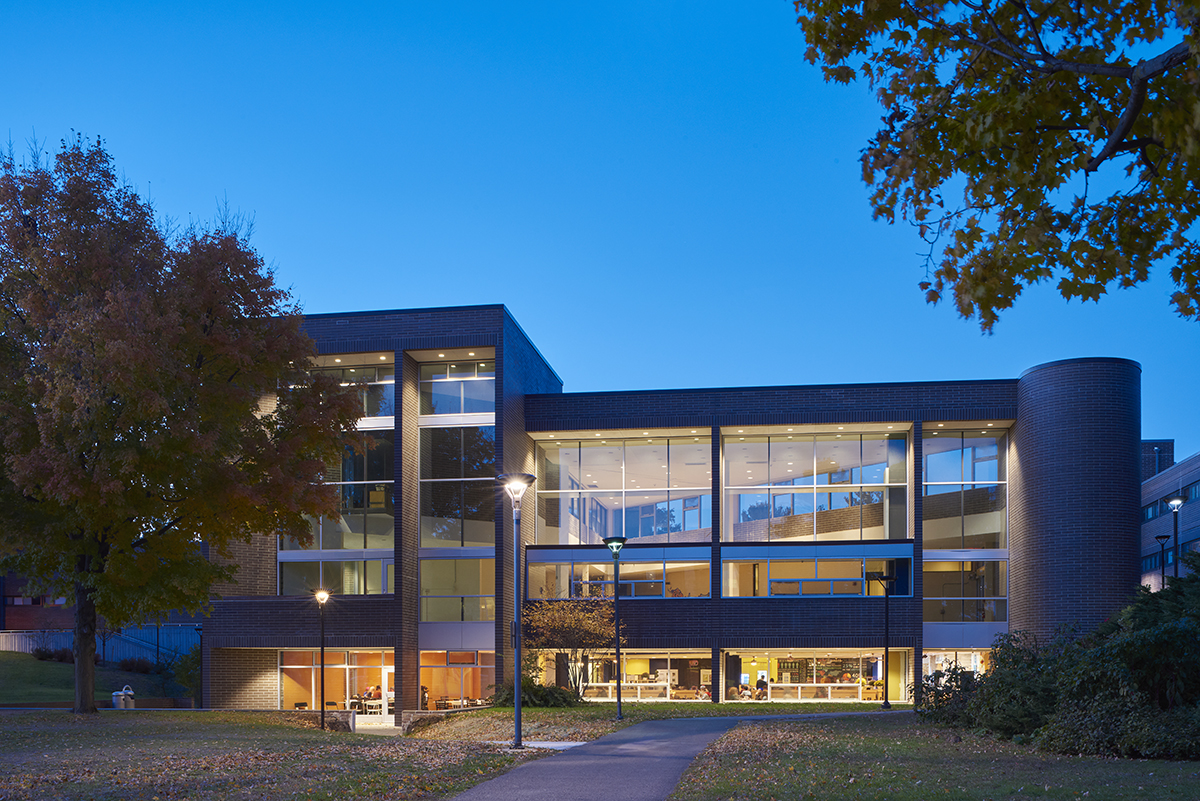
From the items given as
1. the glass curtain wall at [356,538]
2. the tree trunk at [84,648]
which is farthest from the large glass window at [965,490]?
the tree trunk at [84,648]

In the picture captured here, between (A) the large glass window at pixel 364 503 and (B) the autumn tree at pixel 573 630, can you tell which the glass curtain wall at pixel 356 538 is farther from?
(B) the autumn tree at pixel 573 630

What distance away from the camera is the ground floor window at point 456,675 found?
34844 mm

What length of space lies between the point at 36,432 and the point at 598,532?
846 inches

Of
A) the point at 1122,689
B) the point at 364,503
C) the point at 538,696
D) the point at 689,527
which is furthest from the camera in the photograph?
the point at 689,527

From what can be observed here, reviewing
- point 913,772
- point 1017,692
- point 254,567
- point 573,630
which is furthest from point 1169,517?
point 913,772

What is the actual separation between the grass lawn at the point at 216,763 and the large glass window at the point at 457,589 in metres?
13.6

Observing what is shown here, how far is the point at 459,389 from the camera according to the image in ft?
119

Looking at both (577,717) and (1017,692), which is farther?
(577,717)

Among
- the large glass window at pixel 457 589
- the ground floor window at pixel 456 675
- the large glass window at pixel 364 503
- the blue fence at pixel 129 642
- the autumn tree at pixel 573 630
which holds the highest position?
the large glass window at pixel 364 503

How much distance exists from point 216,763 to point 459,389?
23107 mm

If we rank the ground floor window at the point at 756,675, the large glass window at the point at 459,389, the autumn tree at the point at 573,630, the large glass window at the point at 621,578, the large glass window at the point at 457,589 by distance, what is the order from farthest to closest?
the large glass window at the point at 621,578, the ground floor window at the point at 756,675, the large glass window at the point at 459,389, the large glass window at the point at 457,589, the autumn tree at the point at 573,630

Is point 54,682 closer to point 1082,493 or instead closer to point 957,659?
point 957,659

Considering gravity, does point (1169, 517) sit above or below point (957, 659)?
above

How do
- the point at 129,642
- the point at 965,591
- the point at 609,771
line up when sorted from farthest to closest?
1. the point at 129,642
2. the point at 965,591
3. the point at 609,771
